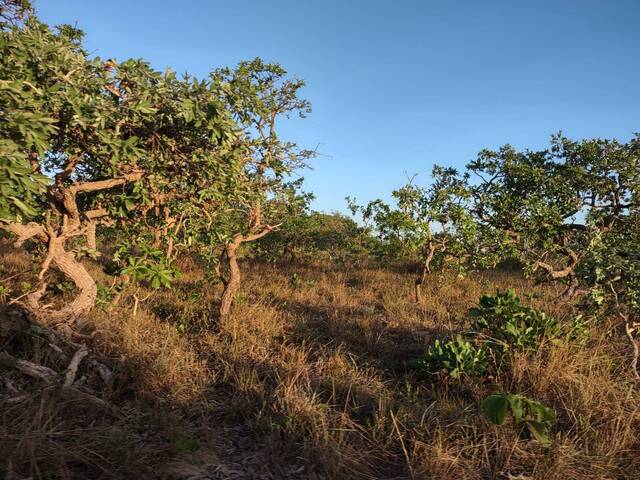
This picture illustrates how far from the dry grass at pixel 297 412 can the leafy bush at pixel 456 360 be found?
171 millimetres

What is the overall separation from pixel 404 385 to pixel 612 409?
6.67ft

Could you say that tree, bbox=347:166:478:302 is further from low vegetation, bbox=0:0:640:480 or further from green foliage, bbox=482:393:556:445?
green foliage, bbox=482:393:556:445

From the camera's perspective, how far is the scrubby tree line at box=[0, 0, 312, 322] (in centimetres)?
339

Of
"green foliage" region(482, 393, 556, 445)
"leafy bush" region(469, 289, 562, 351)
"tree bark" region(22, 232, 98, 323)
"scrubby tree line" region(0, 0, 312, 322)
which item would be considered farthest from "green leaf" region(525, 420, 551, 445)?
"tree bark" region(22, 232, 98, 323)

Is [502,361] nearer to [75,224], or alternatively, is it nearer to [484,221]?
[484,221]

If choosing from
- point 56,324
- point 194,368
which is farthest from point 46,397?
point 56,324

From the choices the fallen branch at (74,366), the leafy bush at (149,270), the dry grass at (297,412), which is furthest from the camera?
the leafy bush at (149,270)

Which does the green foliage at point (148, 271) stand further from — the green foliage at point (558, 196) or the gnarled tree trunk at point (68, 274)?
the green foliage at point (558, 196)

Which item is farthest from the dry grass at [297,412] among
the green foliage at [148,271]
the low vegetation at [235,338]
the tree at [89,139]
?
the tree at [89,139]

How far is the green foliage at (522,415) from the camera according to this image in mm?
2973

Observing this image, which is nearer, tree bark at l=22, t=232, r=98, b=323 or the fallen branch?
the fallen branch

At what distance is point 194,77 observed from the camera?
414 centimetres

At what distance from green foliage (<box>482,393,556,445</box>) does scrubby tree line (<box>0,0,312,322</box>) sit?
141 inches

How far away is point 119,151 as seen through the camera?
409 cm
